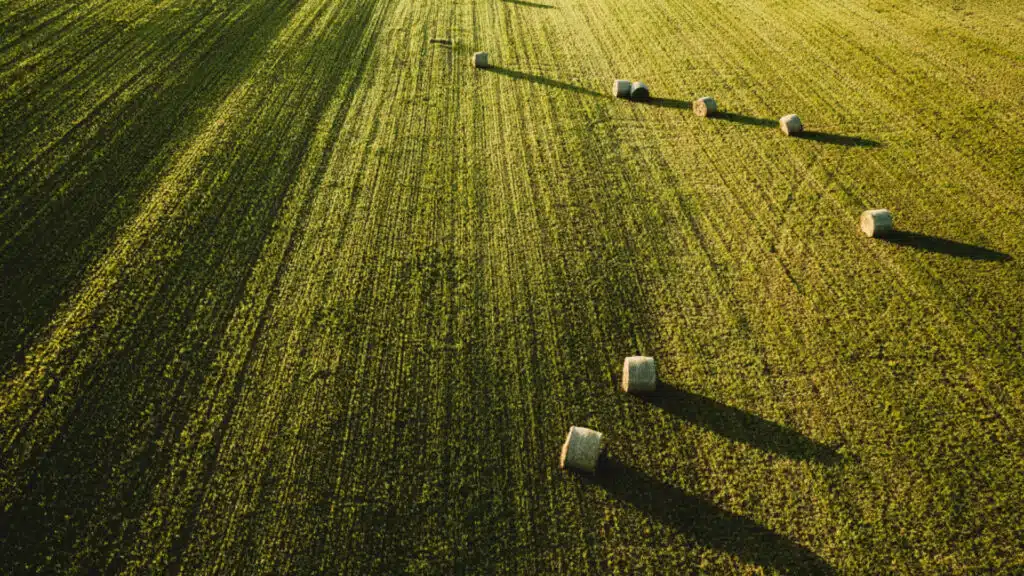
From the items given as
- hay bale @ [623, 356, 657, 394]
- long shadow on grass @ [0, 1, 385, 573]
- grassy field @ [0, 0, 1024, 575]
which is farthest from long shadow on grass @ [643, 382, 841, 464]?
long shadow on grass @ [0, 1, 385, 573]

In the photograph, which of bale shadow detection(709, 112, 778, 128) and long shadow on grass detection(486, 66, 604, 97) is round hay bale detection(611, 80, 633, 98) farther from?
bale shadow detection(709, 112, 778, 128)

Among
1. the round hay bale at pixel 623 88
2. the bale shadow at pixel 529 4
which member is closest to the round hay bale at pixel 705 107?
the round hay bale at pixel 623 88

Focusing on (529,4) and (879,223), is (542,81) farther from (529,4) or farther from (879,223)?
(879,223)

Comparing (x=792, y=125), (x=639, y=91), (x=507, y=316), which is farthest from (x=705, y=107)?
(x=507, y=316)

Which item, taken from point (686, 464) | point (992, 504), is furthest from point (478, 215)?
point (992, 504)

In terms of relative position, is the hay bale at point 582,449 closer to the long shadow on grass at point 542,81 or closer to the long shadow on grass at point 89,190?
the long shadow on grass at point 89,190

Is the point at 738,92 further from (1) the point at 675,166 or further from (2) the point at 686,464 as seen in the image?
(2) the point at 686,464
